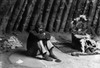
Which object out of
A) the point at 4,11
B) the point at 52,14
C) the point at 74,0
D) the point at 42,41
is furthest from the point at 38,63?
the point at 74,0

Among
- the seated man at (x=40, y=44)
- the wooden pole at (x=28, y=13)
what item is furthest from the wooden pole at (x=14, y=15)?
the seated man at (x=40, y=44)

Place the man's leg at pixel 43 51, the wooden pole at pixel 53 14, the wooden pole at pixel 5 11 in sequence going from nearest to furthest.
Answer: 1. the man's leg at pixel 43 51
2. the wooden pole at pixel 5 11
3. the wooden pole at pixel 53 14

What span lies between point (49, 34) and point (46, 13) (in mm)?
2114

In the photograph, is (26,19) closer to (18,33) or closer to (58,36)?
(18,33)

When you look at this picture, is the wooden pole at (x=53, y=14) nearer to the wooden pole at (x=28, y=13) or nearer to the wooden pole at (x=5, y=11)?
the wooden pole at (x=28, y=13)

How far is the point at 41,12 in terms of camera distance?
316 inches

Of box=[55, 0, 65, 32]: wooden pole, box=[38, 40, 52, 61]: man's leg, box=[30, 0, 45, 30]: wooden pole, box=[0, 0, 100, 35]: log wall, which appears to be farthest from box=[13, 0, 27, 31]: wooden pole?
box=[38, 40, 52, 61]: man's leg

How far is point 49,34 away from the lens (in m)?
6.18

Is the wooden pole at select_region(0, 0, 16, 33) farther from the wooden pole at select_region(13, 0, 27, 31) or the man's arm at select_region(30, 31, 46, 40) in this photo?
the man's arm at select_region(30, 31, 46, 40)

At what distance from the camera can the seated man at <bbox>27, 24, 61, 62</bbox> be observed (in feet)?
19.5

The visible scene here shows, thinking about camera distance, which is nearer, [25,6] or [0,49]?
[0,49]

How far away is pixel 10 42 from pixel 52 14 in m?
2.10

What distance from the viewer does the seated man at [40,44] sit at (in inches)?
234

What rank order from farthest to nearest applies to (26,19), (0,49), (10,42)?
1. (26,19)
2. (10,42)
3. (0,49)
